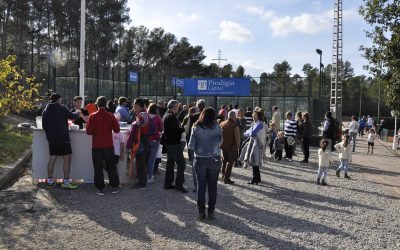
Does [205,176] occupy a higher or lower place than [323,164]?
higher

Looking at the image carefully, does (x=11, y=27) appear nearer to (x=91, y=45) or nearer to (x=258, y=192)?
(x=91, y=45)

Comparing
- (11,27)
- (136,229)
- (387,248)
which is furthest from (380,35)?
(11,27)

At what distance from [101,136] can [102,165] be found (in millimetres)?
580

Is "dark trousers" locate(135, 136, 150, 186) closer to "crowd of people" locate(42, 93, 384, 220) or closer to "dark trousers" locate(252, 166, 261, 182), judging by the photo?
"crowd of people" locate(42, 93, 384, 220)

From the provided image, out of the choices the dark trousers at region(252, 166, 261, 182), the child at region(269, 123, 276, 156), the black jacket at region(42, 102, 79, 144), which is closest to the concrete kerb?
the black jacket at region(42, 102, 79, 144)

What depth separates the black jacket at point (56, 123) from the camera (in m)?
8.37

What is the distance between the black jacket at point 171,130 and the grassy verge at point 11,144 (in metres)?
4.61

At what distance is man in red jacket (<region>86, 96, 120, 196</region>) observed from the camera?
8.23 m

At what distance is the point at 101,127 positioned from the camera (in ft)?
27.0

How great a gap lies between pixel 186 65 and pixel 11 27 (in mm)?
32796

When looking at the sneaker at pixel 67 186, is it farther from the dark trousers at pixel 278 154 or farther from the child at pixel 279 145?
the dark trousers at pixel 278 154

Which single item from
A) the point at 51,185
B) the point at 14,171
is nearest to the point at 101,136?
the point at 51,185

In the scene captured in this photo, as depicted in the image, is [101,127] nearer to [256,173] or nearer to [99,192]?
[99,192]

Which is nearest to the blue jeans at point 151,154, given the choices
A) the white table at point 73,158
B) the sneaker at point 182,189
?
the white table at point 73,158
